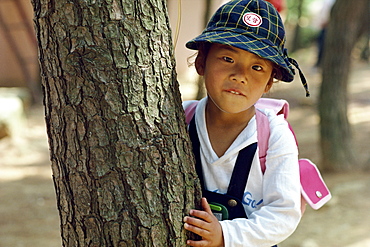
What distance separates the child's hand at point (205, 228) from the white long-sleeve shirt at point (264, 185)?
25mm

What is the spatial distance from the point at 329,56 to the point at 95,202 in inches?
198

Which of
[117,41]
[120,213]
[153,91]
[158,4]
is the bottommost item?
[120,213]

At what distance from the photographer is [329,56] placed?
5.85m

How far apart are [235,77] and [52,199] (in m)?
4.61

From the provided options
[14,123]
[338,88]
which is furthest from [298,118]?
[14,123]

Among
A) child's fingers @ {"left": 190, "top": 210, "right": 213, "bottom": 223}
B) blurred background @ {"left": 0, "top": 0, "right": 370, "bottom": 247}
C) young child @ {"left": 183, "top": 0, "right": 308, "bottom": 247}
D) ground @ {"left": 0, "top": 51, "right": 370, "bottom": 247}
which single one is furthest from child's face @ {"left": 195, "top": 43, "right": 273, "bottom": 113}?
ground @ {"left": 0, "top": 51, "right": 370, "bottom": 247}

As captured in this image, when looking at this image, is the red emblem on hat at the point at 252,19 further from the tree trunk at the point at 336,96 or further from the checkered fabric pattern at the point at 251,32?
the tree trunk at the point at 336,96

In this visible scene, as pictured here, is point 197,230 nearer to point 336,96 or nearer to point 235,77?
point 235,77

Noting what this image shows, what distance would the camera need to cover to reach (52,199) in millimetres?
5680

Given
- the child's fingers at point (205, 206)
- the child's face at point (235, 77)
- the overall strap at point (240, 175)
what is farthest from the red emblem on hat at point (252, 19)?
the child's fingers at point (205, 206)

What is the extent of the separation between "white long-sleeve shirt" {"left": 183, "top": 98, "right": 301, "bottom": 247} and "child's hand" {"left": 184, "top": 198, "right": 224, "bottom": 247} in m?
0.03

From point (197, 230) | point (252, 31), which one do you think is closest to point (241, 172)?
point (197, 230)

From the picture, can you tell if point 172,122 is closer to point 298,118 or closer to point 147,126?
point 147,126

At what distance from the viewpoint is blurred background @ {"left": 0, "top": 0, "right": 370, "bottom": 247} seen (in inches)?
184
